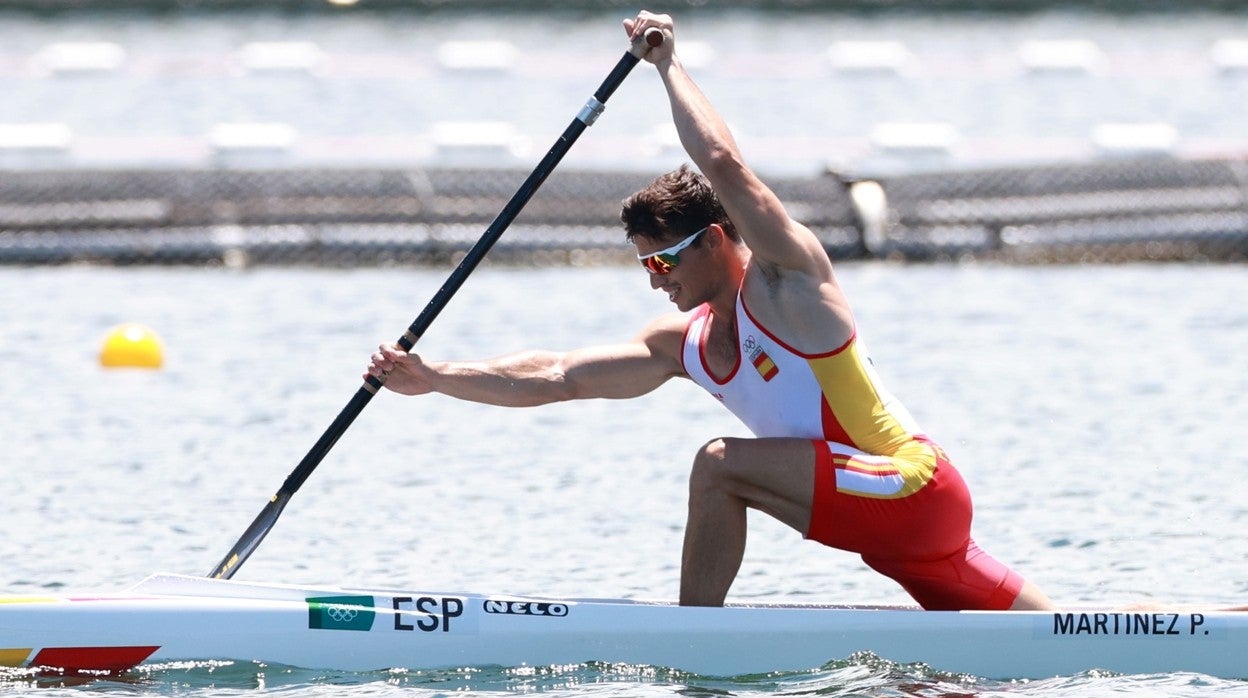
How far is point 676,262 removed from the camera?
6.26 metres

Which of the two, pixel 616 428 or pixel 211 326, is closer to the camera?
pixel 616 428

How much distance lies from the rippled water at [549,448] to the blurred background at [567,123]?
1.37 ft

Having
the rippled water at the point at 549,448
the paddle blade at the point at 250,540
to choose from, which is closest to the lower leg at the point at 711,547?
the rippled water at the point at 549,448

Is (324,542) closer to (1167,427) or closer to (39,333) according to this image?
(1167,427)

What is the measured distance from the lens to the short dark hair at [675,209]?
20.4 ft

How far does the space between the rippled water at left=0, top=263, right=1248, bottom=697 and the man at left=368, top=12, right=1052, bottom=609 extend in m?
0.38

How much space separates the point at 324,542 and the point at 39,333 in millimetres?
6224

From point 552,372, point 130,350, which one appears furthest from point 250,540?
point 130,350

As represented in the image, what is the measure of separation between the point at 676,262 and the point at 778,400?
520 mm

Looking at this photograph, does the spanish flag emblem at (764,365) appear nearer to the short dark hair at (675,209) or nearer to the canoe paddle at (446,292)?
the short dark hair at (675,209)

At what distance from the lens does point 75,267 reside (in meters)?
17.3

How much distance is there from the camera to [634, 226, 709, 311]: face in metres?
6.24

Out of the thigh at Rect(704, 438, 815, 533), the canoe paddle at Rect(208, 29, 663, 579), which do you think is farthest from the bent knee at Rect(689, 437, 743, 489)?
the canoe paddle at Rect(208, 29, 663, 579)

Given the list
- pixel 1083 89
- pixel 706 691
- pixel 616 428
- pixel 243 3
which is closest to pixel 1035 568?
pixel 706 691
